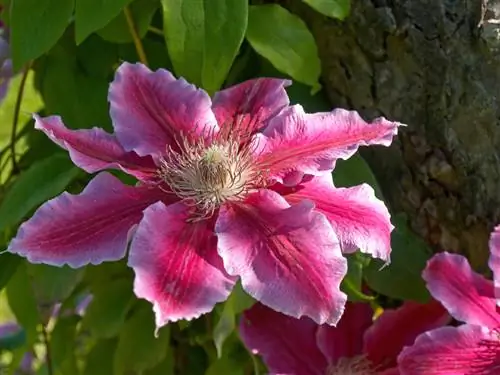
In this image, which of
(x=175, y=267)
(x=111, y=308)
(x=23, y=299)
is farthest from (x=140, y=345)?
(x=175, y=267)

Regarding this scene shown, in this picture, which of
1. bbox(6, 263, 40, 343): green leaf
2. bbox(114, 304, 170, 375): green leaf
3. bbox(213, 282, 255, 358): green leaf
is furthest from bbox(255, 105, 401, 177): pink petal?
bbox(6, 263, 40, 343): green leaf

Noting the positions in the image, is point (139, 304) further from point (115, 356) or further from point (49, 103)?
point (49, 103)

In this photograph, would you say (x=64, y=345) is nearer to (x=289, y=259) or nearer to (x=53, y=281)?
(x=53, y=281)

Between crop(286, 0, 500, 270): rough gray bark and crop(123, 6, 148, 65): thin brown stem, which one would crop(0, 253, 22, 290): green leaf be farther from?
crop(286, 0, 500, 270): rough gray bark

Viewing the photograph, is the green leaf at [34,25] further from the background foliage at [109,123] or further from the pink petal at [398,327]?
the pink petal at [398,327]

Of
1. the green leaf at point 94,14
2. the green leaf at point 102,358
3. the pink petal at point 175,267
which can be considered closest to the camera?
the pink petal at point 175,267

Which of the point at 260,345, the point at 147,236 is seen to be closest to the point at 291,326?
the point at 260,345

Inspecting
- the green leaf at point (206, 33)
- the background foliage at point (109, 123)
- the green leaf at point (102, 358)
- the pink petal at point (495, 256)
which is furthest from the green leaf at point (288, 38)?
the green leaf at point (102, 358)
